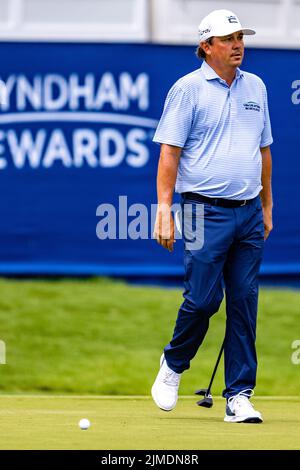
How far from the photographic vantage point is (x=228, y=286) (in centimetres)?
717

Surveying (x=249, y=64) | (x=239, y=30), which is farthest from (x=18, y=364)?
(x=239, y=30)

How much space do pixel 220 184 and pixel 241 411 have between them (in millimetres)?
1129

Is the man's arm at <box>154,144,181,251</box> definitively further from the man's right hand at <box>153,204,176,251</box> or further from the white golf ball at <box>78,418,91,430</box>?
the white golf ball at <box>78,418,91,430</box>

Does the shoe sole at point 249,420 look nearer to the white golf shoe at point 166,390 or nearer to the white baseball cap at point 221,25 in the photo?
the white golf shoe at point 166,390

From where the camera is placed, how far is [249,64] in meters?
11.0

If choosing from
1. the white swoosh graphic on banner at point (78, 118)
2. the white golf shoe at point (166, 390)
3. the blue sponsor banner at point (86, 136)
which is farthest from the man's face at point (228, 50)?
the white swoosh graphic on banner at point (78, 118)

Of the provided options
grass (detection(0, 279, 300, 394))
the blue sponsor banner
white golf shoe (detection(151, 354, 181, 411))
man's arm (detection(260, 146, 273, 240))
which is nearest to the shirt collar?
man's arm (detection(260, 146, 273, 240))

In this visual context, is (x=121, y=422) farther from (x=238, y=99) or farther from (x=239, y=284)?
(x=238, y=99)

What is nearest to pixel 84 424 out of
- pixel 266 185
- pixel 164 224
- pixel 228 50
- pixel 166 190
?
pixel 164 224

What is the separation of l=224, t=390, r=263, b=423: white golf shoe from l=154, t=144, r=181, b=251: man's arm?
822 millimetres

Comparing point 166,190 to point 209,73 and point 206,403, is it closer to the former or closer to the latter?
point 209,73

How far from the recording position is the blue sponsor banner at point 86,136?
430 inches

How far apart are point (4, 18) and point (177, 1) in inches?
59.0

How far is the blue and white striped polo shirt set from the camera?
22.9 ft
